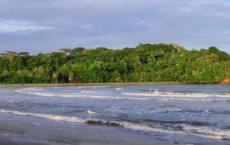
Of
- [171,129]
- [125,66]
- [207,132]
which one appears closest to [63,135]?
[171,129]

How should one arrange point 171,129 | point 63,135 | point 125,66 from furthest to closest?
point 125,66, point 171,129, point 63,135

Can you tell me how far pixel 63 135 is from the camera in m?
17.5

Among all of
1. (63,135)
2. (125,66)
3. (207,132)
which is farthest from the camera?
(125,66)

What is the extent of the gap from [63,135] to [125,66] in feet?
304

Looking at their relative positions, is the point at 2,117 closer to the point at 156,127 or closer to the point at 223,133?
the point at 156,127

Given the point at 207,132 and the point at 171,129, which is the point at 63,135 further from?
the point at 207,132

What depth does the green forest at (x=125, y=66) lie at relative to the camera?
10144 cm

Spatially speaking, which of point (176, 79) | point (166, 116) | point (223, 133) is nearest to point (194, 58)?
point (176, 79)

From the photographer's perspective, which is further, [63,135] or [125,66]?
[125,66]

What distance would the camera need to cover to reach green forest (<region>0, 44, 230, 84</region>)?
101 m

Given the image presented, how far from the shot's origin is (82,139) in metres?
16.2

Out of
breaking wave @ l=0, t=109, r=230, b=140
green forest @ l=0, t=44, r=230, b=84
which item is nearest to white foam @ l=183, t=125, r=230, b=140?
breaking wave @ l=0, t=109, r=230, b=140

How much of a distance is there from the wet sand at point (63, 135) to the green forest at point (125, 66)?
7755cm

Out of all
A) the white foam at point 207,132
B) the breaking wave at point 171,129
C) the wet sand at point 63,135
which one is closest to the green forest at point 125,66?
the breaking wave at point 171,129
